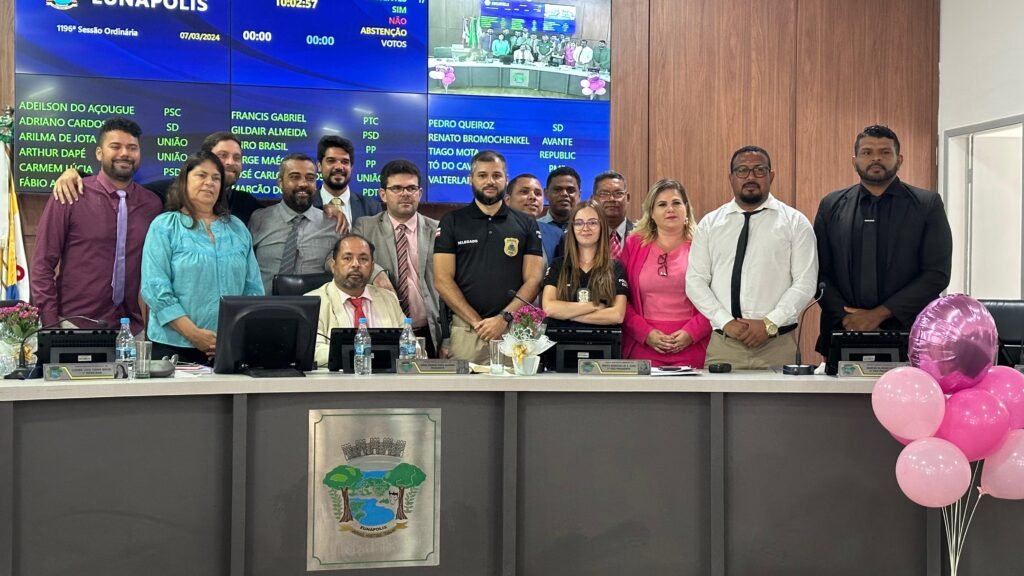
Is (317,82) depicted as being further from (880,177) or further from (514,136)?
(880,177)

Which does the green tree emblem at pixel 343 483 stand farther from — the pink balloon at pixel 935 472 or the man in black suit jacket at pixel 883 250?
the man in black suit jacket at pixel 883 250

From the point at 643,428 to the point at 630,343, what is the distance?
996 mm

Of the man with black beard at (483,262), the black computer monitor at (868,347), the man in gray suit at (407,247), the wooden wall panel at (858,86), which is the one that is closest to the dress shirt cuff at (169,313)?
the man in gray suit at (407,247)

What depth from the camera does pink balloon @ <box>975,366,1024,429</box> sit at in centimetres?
295

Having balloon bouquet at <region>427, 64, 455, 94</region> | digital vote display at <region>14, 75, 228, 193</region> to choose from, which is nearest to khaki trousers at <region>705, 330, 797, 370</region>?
balloon bouquet at <region>427, 64, 455, 94</region>

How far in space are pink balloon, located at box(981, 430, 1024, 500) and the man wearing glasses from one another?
123cm

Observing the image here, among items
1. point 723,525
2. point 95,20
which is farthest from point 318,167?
point 723,525

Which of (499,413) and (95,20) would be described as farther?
(95,20)

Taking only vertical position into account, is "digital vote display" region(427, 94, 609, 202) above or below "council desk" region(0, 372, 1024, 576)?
above

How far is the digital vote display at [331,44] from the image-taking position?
5.34 meters

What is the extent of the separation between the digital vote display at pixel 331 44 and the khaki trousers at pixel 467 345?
5.61 ft

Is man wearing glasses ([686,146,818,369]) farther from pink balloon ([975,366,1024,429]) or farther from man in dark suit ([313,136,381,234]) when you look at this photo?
man in dark suit ([313,136,381,234])

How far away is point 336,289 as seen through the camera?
4152 mm

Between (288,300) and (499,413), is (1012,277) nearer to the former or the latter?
(499,413)
